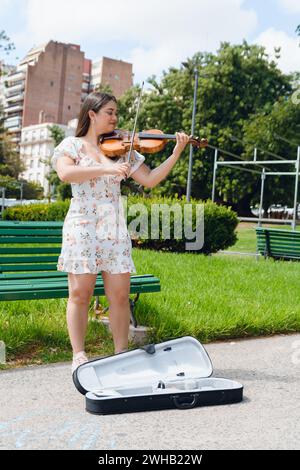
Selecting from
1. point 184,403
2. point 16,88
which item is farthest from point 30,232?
point 16,88

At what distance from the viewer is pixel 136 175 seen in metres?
4.05

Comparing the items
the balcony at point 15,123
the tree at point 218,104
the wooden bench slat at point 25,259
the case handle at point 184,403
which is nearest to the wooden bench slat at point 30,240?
the wooden bench slat at point 25,259

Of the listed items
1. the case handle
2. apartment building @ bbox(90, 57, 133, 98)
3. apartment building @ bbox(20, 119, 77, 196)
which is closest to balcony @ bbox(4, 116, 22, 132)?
apartment building @ bbox(20, 119, 77, 196)

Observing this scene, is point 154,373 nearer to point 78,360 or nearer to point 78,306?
point 78,360

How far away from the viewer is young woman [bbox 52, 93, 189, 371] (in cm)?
381

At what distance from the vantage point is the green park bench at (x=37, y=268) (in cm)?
447

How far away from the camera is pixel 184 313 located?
543 centimetres

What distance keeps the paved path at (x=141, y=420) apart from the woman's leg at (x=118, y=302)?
38 cm

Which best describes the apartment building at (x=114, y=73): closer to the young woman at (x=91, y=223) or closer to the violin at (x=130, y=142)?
the violin at (x=130, y=142)

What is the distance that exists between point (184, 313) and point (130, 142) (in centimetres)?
198

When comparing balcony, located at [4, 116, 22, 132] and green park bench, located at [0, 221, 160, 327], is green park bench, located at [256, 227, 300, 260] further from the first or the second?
balcony, located at [4, 116, 22, 132]

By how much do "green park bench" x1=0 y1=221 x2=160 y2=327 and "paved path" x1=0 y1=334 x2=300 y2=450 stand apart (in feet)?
1.83
